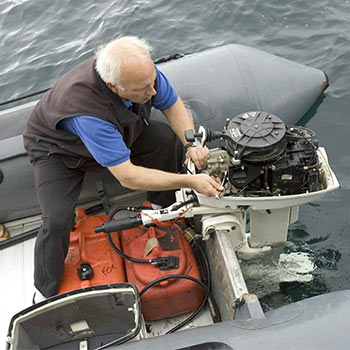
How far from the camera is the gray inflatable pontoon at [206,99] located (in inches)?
118

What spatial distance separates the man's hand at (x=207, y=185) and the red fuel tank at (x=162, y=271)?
523 millimetres

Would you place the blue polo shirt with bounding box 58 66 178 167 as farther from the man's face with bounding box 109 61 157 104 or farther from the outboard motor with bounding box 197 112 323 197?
the outboard motor with bounding box 197 112 323 197

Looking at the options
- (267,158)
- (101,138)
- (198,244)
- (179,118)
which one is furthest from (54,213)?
(267,158)

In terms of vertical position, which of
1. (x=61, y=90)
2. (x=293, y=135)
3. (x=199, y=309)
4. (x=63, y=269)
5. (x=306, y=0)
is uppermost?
(x=61, y=90)

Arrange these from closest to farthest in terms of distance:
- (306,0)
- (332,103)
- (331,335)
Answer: (331,335), (332,103), (306,0)

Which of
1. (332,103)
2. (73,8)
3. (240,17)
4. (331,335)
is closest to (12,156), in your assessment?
(331,335)

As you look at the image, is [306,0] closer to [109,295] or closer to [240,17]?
[240,17]

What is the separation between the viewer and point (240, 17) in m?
5.50

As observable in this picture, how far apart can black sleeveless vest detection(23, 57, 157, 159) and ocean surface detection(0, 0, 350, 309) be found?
162 centimetres

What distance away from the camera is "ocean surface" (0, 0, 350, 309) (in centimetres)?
347

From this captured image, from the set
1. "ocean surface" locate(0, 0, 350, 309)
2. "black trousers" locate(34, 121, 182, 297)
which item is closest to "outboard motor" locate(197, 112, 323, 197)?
"black trousers" locate(34, 121, 182, 297)

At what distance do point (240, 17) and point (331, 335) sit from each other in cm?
469

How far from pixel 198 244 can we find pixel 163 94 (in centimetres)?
97

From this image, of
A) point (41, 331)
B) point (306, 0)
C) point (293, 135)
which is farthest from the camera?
point (306, 0)
